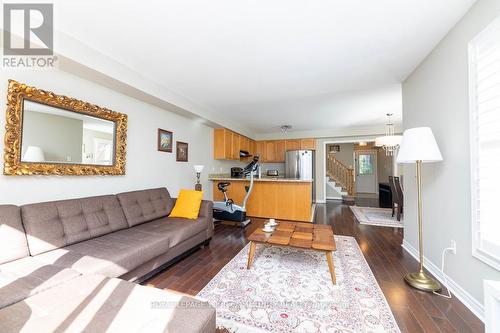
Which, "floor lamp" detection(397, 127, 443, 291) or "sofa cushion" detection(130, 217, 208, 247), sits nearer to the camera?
"floor lamp" detection(397, 127, 443, 291)

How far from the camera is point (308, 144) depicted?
22.8 ft

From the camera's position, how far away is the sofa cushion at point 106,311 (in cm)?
93

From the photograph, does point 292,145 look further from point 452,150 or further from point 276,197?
point 452,150

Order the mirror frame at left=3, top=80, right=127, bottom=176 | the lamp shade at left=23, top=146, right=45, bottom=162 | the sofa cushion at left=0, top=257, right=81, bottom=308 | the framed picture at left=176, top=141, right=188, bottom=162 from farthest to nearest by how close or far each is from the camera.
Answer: the framed picture at left=176, top=141, right=188, bottom=162 → the lamp shade at left=23, top=146, right=45, bottom=162 → the mirror frame at left=3, top=80, right=127, bottom=176 → the sofa cushion at left=0, top=257, right=81, bottom=308

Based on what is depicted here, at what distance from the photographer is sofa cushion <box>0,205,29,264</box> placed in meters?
1.55

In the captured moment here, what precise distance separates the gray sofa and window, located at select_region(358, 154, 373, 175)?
925cm

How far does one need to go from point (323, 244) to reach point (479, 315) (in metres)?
1.19

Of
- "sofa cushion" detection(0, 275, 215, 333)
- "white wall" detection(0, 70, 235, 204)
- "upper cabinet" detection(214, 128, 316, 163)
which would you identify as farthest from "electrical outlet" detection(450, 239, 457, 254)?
"upper cabinet" detection(214, 128, 316, 163)

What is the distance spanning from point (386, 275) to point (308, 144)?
5.10 meters

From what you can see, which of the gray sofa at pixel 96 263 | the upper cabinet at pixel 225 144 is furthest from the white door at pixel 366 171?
the gray sofa at pixel 96 263

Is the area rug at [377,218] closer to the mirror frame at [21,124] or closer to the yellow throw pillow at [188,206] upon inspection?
the yellow throw pillow at [188,206]

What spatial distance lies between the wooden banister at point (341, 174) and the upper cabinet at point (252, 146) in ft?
8.20

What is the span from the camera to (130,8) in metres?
1.69

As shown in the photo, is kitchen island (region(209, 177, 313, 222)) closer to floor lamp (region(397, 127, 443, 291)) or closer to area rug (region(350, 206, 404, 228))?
area rug (region(350, 206, 404, 228))
